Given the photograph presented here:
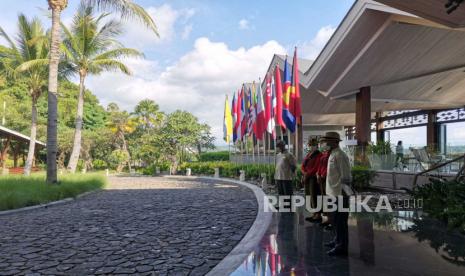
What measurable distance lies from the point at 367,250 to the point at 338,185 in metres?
1.06

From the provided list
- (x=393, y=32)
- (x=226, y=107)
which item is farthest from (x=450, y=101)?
(x=226, y=107)

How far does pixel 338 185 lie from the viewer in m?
4.65

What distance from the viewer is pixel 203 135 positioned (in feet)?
101

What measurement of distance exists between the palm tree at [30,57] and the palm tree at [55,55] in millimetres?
6577

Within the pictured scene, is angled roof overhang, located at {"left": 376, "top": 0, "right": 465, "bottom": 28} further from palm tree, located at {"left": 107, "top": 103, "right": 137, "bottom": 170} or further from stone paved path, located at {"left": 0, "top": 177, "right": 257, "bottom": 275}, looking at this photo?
palm tree, located at {"left": 107, "top": 103, "right": 137, "bottom": 170}

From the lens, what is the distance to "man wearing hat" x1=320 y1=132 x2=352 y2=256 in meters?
4.55

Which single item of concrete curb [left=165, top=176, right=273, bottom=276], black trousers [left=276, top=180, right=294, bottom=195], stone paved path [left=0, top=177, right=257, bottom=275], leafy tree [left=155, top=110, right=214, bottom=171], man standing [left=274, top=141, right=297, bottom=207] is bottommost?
stone paved path [left=0, top=177, right=257, bottom=275]

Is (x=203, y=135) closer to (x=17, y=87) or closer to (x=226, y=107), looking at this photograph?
(x=226, y=107)

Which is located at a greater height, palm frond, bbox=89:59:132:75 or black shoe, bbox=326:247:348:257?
palm frond, bbox=89:59:132:75

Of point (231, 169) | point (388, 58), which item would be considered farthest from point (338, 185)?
point (231, 169)

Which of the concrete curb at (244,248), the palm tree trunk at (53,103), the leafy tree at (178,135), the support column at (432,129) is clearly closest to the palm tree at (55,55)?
the palm tree trunk at (53,103)

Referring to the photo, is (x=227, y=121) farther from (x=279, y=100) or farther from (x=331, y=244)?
(x=331, y=244)

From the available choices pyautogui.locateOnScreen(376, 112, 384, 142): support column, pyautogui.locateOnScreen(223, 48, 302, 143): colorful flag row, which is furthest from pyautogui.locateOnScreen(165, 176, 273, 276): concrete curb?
pyautogui.locateOnScreen(376, 112, 384, 142): support column

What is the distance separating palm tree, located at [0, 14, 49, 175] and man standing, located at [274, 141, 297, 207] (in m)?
16.2
